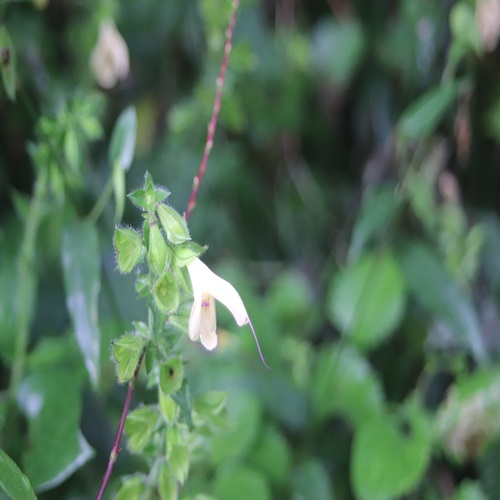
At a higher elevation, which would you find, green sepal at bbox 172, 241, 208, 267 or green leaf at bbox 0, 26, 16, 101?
green leaf at bbox 0, 26, 16, 101

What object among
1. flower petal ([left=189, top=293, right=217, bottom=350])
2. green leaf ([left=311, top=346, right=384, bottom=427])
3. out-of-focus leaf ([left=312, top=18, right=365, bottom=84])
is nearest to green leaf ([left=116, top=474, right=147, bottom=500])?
flower petal ([left=189, top=293, right=217, bottom=350])

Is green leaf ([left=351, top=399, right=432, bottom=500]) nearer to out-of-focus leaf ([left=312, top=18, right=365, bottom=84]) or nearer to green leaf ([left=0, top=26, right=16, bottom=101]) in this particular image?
green leaf ([left=0, top=26, right=16, bottom=101])

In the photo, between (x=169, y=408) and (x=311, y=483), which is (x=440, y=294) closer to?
(x=311, y=483)

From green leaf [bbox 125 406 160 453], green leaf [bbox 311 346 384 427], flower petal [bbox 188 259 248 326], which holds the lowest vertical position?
green leaf [bbox 311 346 384 427]

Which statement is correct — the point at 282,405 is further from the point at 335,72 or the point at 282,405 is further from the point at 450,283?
the point at 335,72

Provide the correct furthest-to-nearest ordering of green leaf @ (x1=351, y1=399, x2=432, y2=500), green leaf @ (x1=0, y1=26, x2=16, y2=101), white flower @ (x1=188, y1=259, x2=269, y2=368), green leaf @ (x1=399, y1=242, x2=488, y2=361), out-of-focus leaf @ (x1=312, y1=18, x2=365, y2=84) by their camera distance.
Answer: out-of-focus leaf @ (x1=312, y1=18, x2=365, y2=84) < green leaf @ (x1=399, y1=242, x2=488, y2=361) < green leaf @ (x1=351, y1=399, x2=432, y2=500) < green leaf @ (x1=0, y1=26, x2=16, y2=101) < white flower @ (x1=188, y1=259, x2=269, y2=368)
